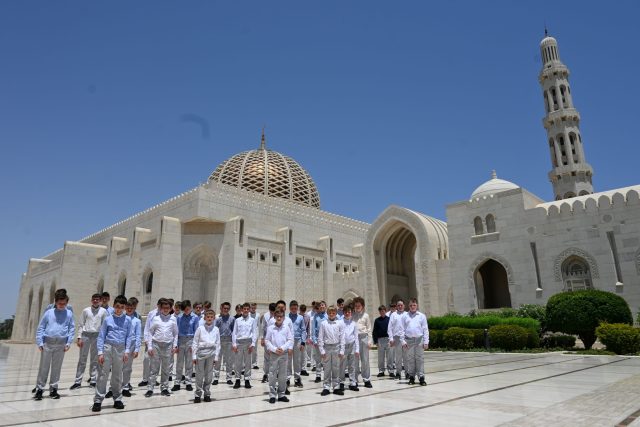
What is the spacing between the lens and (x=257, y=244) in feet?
92.3

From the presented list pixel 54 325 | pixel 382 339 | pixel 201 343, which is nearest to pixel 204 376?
pixel 201 343

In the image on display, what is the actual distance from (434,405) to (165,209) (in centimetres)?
2653

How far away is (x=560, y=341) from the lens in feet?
52.7

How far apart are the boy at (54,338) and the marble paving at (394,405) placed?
414 mm

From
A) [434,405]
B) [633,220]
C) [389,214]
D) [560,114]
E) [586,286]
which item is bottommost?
[434,405]

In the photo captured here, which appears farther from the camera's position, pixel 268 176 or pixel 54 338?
pixel 268 176

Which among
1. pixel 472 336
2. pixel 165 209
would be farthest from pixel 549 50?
pixel 165 209

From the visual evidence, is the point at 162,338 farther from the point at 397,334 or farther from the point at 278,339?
the point at 397,334

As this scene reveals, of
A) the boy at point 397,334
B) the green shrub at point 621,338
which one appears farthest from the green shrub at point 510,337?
the boy at point 397,334

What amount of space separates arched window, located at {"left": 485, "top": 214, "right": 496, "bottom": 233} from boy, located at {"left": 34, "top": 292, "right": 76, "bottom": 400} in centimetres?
1926

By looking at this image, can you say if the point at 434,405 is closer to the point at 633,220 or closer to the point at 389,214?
the point at 633,220

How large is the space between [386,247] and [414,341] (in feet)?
67.1

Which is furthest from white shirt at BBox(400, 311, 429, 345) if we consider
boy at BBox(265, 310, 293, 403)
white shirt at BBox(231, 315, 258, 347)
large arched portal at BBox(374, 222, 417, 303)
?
large arched portal at BBox(374, 222, 417, 303)

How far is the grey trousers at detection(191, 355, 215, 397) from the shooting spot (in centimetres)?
638
